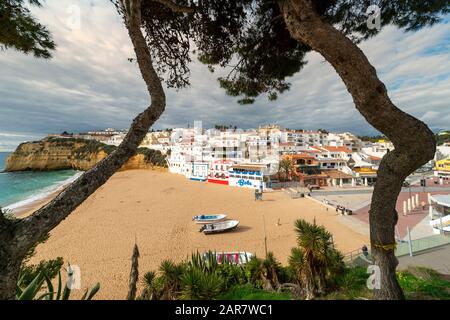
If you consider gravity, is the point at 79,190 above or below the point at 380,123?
below

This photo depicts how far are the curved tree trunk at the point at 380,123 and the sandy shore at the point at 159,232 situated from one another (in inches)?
364

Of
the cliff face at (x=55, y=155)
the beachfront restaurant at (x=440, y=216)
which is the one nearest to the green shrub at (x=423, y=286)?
the beachfront restaurant at (x=440, y=216)

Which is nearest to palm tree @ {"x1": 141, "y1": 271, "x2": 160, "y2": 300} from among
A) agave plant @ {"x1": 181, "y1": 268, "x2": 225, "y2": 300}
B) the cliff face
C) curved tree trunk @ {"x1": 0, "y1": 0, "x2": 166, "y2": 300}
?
agave plant @ {"x1": 181, "y1": 268, "x2": 225, "y2": 300}

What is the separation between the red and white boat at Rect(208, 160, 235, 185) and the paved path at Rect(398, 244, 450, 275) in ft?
98.0

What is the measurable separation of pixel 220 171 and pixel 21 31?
3817cm

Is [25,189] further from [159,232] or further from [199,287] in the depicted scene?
[199,287]

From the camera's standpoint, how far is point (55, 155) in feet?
250

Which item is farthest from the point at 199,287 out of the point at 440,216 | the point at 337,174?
the point at 337,174

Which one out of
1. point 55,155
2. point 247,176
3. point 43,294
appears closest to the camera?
point 43,294

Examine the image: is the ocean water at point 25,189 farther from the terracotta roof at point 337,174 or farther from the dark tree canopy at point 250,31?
the terracotta roof at point 337,174

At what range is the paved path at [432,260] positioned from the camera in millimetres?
7116

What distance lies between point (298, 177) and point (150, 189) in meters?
24.3

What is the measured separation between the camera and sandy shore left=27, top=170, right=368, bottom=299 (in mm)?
11406
